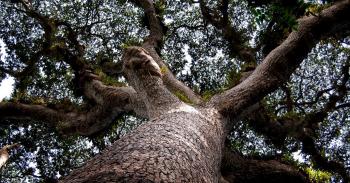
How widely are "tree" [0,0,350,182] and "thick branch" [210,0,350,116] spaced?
3 centimetres

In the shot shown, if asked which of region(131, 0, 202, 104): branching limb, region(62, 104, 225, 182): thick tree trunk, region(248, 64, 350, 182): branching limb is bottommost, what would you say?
region(62, 104, 225, 182): thick tree trunk

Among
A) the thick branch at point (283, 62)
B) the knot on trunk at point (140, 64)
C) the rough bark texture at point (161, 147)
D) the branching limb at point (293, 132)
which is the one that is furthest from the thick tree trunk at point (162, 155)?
the branching limb at point (293, 132)

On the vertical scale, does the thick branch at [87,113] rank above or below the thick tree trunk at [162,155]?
above

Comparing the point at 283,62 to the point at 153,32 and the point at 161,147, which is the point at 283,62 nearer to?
the point at 161,147

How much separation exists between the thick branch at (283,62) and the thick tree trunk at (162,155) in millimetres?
1488

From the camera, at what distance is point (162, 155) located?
3.44 meters

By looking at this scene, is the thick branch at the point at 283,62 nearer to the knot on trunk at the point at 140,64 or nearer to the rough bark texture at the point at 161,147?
the rough bark texture at the point at 161,147

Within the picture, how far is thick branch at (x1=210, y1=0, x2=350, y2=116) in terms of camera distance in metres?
7.04

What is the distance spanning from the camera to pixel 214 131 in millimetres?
5777

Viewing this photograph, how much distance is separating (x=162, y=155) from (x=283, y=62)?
4796mm

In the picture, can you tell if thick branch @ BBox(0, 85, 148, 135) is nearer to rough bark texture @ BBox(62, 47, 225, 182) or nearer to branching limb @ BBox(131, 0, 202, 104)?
rough bark texture @ BBox(62, 47, 225, 182)

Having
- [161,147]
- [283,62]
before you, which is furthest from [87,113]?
[161,147]

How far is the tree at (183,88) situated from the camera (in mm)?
3770

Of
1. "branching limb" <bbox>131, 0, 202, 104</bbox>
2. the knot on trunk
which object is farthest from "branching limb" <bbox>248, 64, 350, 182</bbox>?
the knot on trunk
